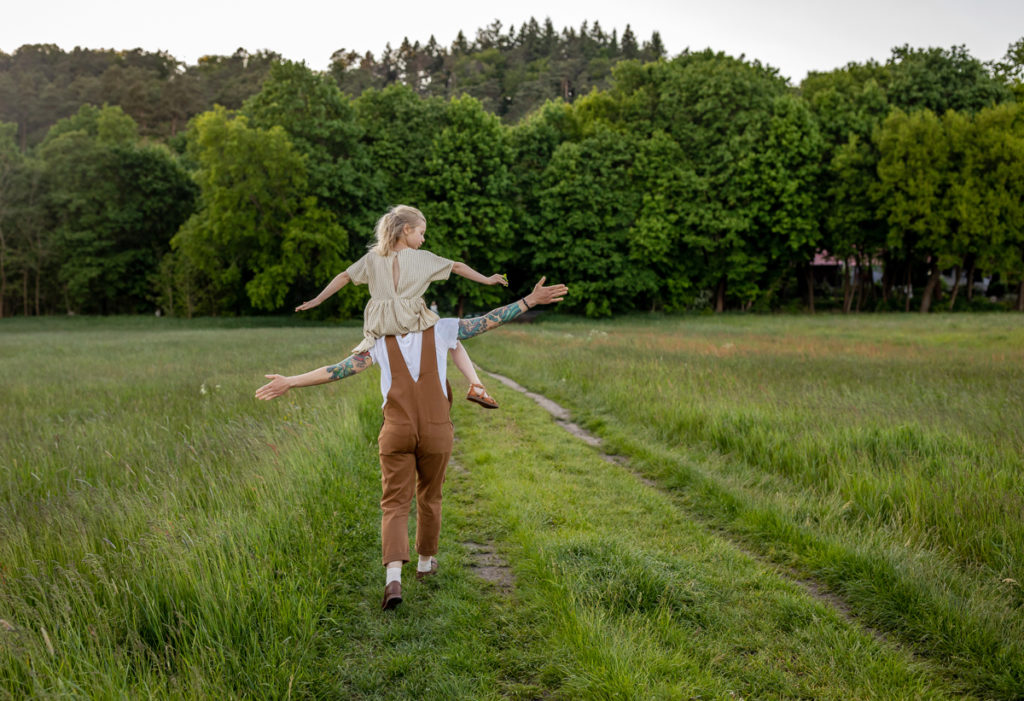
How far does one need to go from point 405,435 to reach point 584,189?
Result: 4002 centimetres

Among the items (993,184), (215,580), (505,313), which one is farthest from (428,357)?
(993,184)

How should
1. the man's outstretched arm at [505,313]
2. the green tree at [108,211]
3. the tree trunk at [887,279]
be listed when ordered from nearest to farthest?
the man's outstretched arm at [505,313] → the green tree at [108,211] → the tree trunk at [887,279]

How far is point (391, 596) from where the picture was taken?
4.03m

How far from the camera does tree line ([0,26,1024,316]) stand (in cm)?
3788

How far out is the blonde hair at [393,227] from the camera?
421cm

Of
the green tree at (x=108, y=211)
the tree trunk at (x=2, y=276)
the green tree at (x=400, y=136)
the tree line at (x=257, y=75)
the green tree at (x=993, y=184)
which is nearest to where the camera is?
the green tree at (x=993, y=184)

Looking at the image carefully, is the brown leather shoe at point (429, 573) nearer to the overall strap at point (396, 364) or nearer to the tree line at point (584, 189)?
the overall strap at point (396, 364)

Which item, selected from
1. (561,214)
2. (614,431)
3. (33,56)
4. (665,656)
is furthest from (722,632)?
(33,56)

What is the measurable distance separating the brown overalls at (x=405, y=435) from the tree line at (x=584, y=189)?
35299 mm

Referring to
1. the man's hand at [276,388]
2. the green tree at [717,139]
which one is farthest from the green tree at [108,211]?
the man's hand at [276,388]

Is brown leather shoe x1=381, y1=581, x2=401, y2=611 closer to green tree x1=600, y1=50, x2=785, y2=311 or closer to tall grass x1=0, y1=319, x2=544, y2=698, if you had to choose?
tall grass x1=0, y1=319, x2=544, y2=698

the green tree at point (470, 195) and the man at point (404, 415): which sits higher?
the green tree at point (470, 195)

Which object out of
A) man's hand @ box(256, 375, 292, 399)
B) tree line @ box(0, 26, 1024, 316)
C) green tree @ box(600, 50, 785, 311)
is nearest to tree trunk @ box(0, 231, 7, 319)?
tree line @ box(0, 26, 1024, 316)

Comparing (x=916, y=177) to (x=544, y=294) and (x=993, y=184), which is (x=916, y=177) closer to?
(x=993, y=184)
